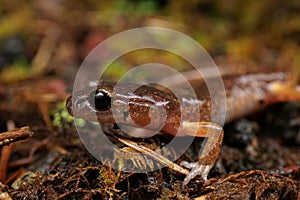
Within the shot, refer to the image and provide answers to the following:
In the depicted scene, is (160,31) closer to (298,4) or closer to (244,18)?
(244,18)

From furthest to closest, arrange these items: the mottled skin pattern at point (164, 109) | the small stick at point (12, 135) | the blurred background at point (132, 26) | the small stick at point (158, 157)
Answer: the blurred background at point (132, 26) → the mottled skin pattern at point (164, 109) → the small stick at point (158, 157) → the small stick at point (12, 135)

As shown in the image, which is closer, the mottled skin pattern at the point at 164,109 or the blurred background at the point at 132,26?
the mottled skin pattern at the point at 164,109

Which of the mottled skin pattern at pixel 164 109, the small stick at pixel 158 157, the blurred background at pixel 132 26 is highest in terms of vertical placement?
the blurred background at pixel 132 26

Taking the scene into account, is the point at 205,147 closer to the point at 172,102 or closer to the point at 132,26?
the point at 172,102

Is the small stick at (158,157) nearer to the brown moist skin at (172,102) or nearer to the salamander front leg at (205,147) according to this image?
the salamander front leg at (205,147)

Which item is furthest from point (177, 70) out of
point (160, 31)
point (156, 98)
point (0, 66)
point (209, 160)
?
point (0, 66)

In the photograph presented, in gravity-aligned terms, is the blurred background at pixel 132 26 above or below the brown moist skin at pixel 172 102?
above

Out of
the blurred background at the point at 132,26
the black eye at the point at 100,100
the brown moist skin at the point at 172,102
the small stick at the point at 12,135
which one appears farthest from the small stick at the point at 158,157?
the blurred background at the point at 132,26
